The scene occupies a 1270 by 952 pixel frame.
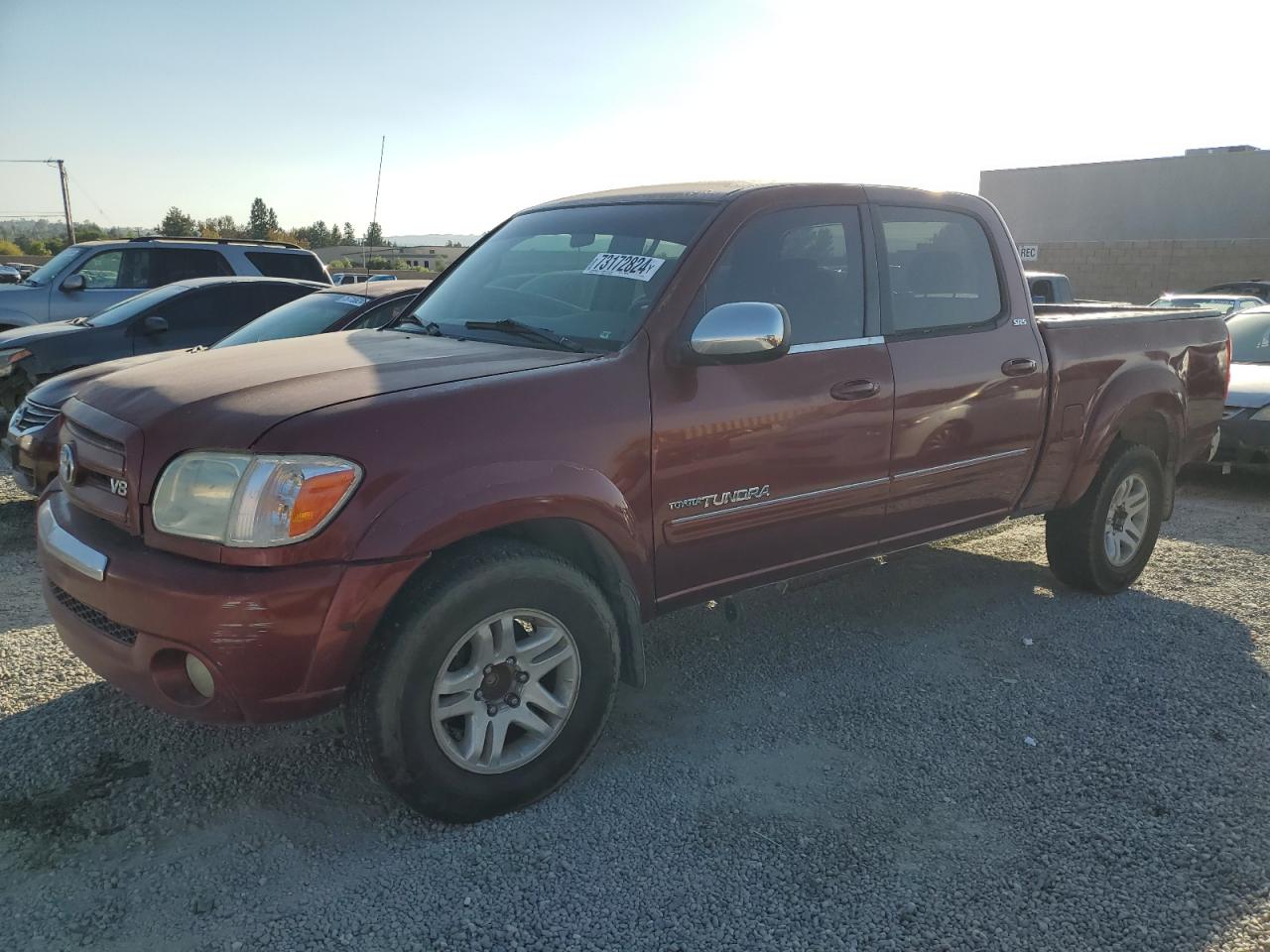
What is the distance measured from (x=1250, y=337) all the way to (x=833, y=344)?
740 centimetres

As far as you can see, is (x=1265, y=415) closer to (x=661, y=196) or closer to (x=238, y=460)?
(x=661, y=196)

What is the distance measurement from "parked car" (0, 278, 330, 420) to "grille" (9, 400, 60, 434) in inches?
79.8

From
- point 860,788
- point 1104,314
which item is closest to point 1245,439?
point 1104,314

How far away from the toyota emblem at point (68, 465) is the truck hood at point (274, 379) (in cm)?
17

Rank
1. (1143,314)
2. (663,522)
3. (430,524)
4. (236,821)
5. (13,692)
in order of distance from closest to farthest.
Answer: (430,524)
(236,821)
(663,522)
(13,692)
(1143,314)

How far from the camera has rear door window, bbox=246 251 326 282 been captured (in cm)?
1117

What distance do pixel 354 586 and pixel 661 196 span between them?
2.02 metres

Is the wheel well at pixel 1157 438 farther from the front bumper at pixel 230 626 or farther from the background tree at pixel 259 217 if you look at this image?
the background tree at pixel 259 217

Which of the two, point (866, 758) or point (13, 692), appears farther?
point (13, 692)

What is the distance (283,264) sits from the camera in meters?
11.2

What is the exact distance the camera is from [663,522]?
3.36 metres

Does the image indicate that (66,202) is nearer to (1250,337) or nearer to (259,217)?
(259,217)

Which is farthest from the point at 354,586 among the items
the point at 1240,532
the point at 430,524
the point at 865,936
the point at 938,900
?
the point at 1240,532

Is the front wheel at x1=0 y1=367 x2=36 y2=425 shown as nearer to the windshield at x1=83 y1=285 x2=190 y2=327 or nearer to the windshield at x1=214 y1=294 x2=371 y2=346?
the windshield at x1=83 y1=285 x2=190 y2=327
